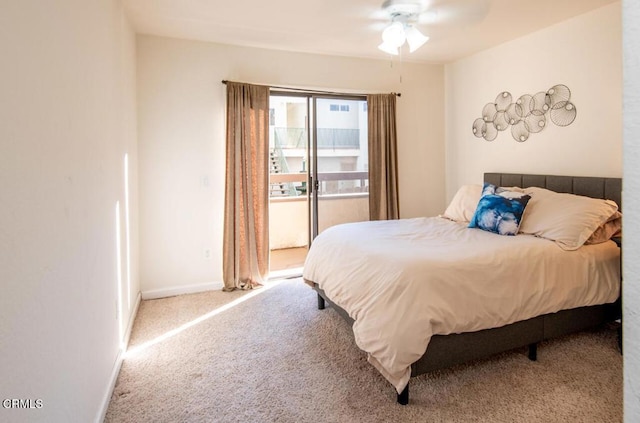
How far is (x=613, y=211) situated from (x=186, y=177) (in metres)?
3.65

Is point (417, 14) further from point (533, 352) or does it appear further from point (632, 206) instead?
point (632, 206)

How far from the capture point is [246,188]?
3.86 metres

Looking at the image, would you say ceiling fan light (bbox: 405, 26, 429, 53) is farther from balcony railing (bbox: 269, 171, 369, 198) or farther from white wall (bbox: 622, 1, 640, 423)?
white wall (bbox: 622, 1, 640, 423)

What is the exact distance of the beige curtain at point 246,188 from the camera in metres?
3.77

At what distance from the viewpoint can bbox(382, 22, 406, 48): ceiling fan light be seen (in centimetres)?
297

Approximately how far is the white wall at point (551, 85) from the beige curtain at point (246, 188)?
7.99 feet

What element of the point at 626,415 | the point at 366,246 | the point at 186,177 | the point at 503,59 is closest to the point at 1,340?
the point at 626,415

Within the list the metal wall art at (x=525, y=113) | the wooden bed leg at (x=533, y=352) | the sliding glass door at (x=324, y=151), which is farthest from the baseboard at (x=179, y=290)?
the metal wall art at (x=525, y=113)

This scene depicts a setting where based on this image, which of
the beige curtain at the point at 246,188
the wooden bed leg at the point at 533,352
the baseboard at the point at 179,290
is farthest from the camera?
the beige curtain at the point at 246,188

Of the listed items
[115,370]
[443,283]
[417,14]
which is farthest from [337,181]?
[115,370]

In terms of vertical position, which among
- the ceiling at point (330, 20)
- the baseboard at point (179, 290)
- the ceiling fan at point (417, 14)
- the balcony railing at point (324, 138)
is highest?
the ceiling at point (330, 20)

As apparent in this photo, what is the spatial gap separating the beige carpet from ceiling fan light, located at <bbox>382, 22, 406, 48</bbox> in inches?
92.2

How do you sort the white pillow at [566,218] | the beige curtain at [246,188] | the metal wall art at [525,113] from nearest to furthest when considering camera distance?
the white pillow at [566,218]
the metal wall art at [525,113]
the beige curtain at [246,188]

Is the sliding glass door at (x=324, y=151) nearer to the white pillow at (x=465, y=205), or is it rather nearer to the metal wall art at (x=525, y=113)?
the white pillow at (x=465, y=205)
